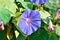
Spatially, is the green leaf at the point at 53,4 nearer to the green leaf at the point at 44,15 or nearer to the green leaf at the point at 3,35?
the green leaf at the point at 44,15

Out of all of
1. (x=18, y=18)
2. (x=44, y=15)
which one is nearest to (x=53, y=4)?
(x=44, y=15)

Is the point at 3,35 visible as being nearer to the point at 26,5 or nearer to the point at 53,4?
the point at 26,5

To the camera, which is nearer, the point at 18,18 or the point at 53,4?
the point at 18,18

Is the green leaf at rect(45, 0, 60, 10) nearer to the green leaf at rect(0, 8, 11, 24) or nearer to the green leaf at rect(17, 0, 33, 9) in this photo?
the green leaf at rect(17, 0, 33, 9)

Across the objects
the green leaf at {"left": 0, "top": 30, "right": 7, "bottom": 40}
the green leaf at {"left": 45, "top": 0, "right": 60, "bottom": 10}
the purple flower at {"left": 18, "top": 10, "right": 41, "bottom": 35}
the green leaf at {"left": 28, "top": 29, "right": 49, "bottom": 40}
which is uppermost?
the green leaf at {"left": 45, "top": 0, "right": 60, "bottom": 10}

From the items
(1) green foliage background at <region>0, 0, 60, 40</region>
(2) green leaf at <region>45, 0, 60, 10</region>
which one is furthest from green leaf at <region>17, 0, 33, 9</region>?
(2) green leaf at <region>45, 0, 60, 10</region>

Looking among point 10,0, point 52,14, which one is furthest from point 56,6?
point 10,0
